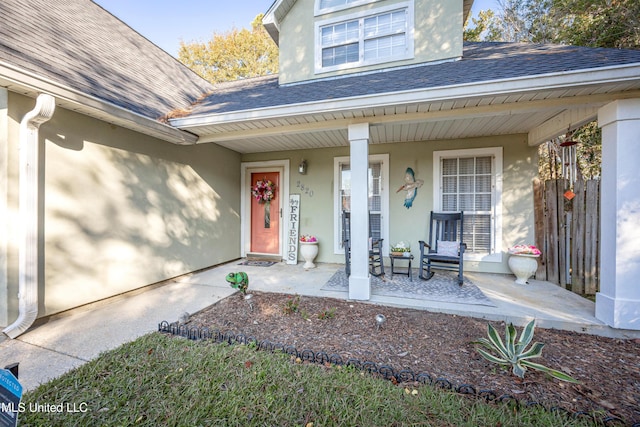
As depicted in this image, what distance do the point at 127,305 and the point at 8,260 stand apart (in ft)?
3.81

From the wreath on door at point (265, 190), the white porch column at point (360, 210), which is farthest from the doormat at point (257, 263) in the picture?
the white porch column at point (360, 210)

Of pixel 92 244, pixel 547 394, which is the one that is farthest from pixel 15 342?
pixel 547 394

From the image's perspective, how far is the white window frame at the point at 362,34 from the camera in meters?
4.11

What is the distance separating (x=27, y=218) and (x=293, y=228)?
146 inches

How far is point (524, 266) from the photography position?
381cm

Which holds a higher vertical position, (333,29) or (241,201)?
(333,29)

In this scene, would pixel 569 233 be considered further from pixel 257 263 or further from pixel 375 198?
pixel 257 263

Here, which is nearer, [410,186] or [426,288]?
[426,288]

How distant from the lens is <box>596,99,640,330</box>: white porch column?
2.46m

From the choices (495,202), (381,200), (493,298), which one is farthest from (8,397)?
(495,202)

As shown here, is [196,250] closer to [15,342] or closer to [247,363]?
[15,342]

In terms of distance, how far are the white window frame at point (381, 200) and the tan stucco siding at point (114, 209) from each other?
2.41 m

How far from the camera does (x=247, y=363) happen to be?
1950 mm

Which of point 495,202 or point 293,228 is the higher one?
point 495,202
